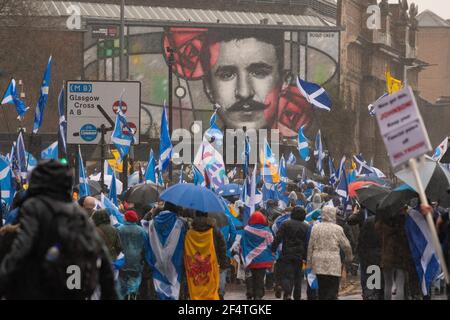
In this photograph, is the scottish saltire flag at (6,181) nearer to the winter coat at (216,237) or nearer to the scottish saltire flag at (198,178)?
the scottish saltire flag at (198,178)

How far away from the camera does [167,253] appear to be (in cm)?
1759

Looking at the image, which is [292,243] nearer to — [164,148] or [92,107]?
[164,148]

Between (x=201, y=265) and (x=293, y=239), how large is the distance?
1992mm

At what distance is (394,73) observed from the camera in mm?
131625

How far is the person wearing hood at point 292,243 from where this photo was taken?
18.9 metres

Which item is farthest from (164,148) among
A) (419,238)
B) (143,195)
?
(419,238)

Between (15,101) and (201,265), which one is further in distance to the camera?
(15,101)

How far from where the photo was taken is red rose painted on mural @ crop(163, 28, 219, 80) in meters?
102

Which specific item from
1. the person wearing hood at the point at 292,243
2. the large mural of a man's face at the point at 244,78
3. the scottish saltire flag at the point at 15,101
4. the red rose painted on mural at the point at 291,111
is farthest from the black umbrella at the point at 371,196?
the red rose painted on mural at the point at 291,111

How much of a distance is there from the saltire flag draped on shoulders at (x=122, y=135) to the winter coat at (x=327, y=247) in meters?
12.6

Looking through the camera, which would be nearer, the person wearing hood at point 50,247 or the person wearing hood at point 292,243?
the person wearing hood at point 50,247

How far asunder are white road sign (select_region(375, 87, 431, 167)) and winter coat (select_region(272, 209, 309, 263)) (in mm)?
6212

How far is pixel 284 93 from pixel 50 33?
23430 mm

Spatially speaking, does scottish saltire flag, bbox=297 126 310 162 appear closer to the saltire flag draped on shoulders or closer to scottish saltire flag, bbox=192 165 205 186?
the saltire flag draped on shoulders
